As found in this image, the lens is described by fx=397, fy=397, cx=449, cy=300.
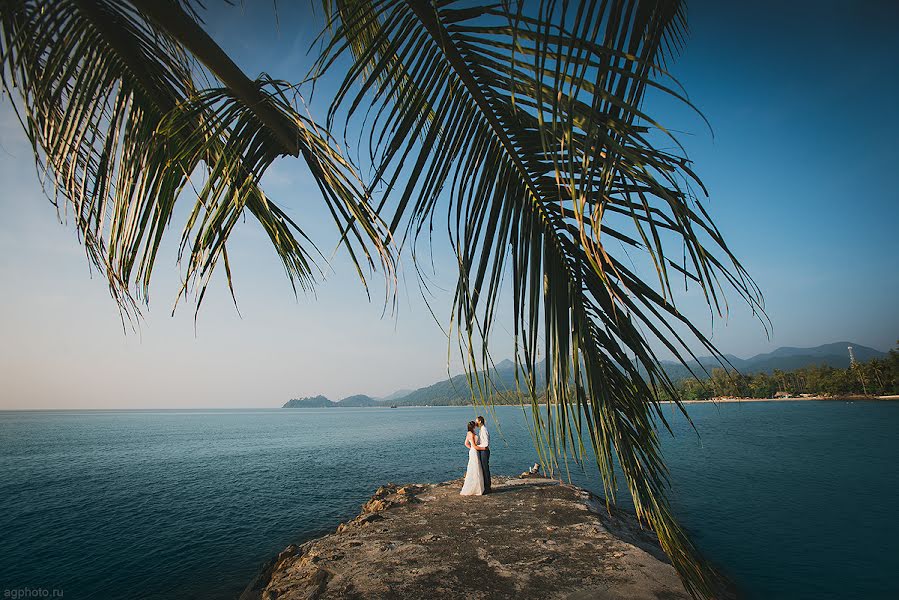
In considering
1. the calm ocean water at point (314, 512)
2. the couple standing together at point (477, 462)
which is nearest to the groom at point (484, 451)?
the couple standing together at point (477, 462)

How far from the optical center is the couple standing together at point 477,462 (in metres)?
10.5

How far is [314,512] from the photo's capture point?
17078mm

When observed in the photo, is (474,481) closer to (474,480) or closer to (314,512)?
(474,480)

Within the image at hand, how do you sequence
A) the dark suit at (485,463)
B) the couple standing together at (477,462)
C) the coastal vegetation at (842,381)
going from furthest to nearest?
the coastal vegetation at (842,381), the dark suit at (485,463), the couple standing together at (477,462)

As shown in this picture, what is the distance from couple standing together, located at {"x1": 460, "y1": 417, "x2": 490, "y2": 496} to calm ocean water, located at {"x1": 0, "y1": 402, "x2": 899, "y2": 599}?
3420 mm

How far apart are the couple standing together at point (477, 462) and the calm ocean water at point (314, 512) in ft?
11.2

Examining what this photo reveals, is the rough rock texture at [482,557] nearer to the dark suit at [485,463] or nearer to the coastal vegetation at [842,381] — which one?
the dark suit at [485,463]

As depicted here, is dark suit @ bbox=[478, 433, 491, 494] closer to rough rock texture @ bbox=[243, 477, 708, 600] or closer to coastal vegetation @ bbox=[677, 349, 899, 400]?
rough rock texture @ bbox=[243, 477, 708, 600]

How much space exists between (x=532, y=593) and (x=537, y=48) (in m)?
7.28

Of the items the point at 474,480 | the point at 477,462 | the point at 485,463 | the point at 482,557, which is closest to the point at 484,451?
the point at 477,462

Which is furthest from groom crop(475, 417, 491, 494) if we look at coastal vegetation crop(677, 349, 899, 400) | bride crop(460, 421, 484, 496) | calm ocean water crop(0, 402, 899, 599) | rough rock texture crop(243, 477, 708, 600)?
coastal vegetation crop(677, 349, 899, 400)

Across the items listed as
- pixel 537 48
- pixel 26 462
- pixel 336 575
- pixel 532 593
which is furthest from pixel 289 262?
pixel 26 462

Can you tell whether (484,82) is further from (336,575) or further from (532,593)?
(336,575)

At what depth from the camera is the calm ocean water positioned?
11.2 metres
